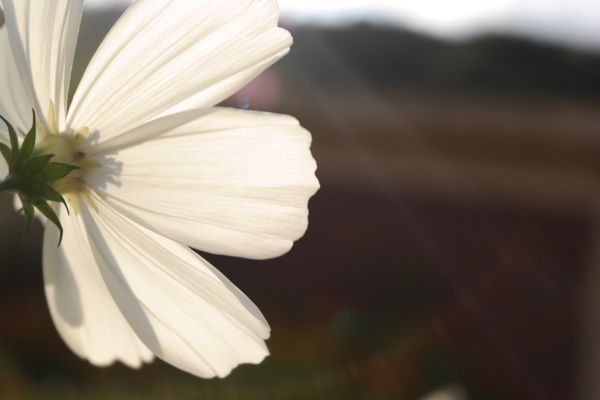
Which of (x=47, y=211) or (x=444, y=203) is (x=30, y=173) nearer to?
(x=47, y=211)

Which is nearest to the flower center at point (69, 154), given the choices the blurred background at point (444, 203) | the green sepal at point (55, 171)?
the green sepal at point (55, 171)

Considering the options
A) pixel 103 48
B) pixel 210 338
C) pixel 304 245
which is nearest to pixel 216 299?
pixel 210 338

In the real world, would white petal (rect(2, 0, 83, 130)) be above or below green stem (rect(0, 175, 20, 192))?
above

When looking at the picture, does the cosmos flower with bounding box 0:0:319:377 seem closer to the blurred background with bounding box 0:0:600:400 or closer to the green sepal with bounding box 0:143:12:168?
the green sepal with bounding box 0:143:12:168

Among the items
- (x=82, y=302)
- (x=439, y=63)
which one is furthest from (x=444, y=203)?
(x=82, y=302)

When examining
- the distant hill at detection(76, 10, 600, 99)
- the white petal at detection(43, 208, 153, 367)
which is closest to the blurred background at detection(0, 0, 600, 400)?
the distant hill at detection(76, 10, 600, 99)

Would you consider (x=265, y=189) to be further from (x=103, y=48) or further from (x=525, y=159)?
(x=525, y=159)

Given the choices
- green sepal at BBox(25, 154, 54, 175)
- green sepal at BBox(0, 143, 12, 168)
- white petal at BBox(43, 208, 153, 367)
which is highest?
green sepal at BBox(0, 143, 12, 168)
